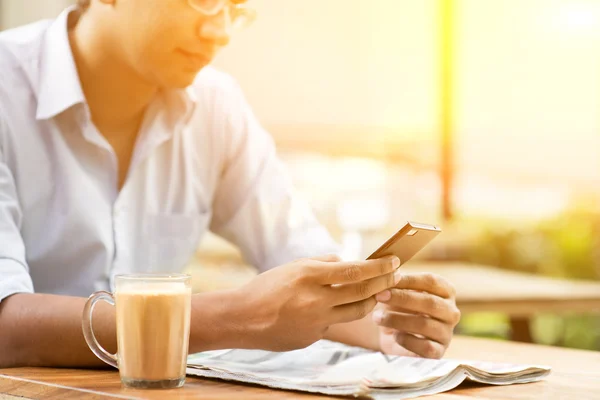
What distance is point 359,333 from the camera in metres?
1.25

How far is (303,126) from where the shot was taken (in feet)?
15.9

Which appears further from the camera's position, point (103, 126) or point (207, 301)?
point (103, 126)

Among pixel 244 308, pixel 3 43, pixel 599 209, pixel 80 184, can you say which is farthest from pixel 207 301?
pixel 599 209

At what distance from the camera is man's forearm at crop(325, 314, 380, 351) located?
4.05 feet

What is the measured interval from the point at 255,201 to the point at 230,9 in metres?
0.46

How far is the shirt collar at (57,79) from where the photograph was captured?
4.54 ft

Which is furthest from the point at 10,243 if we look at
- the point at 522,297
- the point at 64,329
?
the point at 522,297

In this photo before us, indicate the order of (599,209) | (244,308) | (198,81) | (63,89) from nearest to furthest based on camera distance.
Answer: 1. (244,308)
2. (63,89)
3. (198,81)
4. (599,209)

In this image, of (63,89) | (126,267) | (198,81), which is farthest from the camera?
(198,81)

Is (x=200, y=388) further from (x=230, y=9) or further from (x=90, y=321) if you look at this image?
(x=230, y=9)

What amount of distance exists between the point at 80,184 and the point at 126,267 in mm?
184

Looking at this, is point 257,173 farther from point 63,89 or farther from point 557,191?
point 557,191

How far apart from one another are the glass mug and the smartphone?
241 millimetres

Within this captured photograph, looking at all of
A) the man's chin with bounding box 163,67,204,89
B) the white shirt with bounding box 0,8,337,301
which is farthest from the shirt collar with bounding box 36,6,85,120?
the man's chin with bounding box 163,67,204,89
